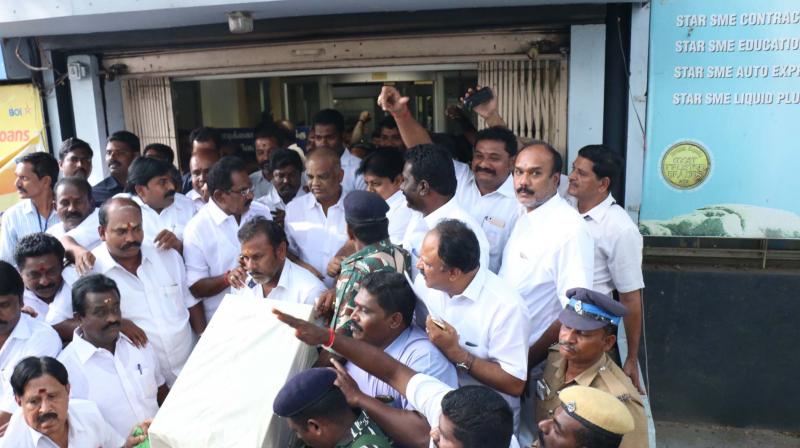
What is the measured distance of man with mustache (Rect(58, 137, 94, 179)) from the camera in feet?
15.6

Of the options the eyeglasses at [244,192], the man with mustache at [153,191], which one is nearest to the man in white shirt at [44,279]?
the man with mustache at [153,191]

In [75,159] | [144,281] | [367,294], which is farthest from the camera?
[75,159]

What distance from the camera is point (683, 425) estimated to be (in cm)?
489

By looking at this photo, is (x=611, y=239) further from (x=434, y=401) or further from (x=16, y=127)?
(x=16, y=127)

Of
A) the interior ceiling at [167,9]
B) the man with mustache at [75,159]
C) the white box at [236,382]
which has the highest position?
the interior ceiling at [167,9]

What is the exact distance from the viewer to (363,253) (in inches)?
111

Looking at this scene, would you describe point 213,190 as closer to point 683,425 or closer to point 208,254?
point 208,254

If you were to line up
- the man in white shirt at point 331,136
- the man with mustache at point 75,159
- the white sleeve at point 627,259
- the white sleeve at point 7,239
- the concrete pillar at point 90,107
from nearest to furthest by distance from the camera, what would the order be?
the white sleeve at point 627,259, the white sleeve at point 7,239, the man with mustache at point 75,159, the man in white shirt at point 331,136, the concrete pillar at point 90,107

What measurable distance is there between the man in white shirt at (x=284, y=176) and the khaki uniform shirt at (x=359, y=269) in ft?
5.04

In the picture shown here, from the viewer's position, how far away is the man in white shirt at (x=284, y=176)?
431cm

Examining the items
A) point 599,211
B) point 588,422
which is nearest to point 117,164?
point 599,211

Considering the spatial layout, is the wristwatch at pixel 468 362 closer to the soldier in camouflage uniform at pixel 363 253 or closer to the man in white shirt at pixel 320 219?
the soldier in camouflage uniform at pixel 363 253

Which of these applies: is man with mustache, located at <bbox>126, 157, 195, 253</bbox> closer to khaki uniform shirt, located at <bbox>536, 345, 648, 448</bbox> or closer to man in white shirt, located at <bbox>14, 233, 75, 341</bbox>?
man in white shirt, located at <bbox>14, 233, 75, 341</bbox>

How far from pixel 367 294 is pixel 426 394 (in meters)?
0.46
